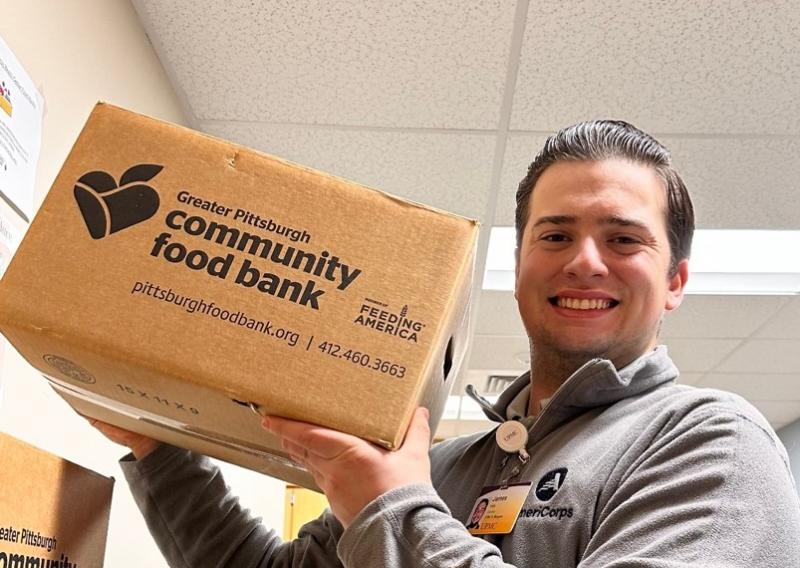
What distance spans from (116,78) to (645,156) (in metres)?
1.13

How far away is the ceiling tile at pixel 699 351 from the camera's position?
3.71m

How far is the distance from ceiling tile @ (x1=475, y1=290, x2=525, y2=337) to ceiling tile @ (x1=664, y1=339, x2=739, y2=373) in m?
0.79

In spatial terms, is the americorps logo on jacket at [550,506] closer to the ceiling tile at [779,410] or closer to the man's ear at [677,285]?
the man's ear at [677,285]

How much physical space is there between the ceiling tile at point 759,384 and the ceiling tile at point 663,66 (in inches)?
A: 96.4

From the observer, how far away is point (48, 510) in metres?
0.77

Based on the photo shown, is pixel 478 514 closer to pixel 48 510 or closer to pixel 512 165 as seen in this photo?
pixel 48 510

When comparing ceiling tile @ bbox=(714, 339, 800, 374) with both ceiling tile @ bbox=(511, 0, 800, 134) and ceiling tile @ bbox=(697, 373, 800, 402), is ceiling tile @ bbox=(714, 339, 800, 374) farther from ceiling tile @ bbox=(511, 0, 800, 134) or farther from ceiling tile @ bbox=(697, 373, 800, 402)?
ceiling tile @ bbox=(511, 0, 800, 134)

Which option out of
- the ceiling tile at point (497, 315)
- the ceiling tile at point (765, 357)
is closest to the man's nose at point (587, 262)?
the ceiling tile at point (497, 315)

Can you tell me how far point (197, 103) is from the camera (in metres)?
2.02

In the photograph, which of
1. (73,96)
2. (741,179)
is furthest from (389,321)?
(741,179)

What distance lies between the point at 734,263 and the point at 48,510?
9.51 feet

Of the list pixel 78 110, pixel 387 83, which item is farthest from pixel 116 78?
pixel 387 83

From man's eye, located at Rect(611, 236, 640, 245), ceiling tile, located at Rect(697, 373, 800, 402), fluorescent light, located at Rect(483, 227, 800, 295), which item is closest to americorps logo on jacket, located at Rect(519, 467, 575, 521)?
man's eye, located at Rect(611, 236, 640, 245)

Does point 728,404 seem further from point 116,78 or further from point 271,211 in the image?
point 116,78
